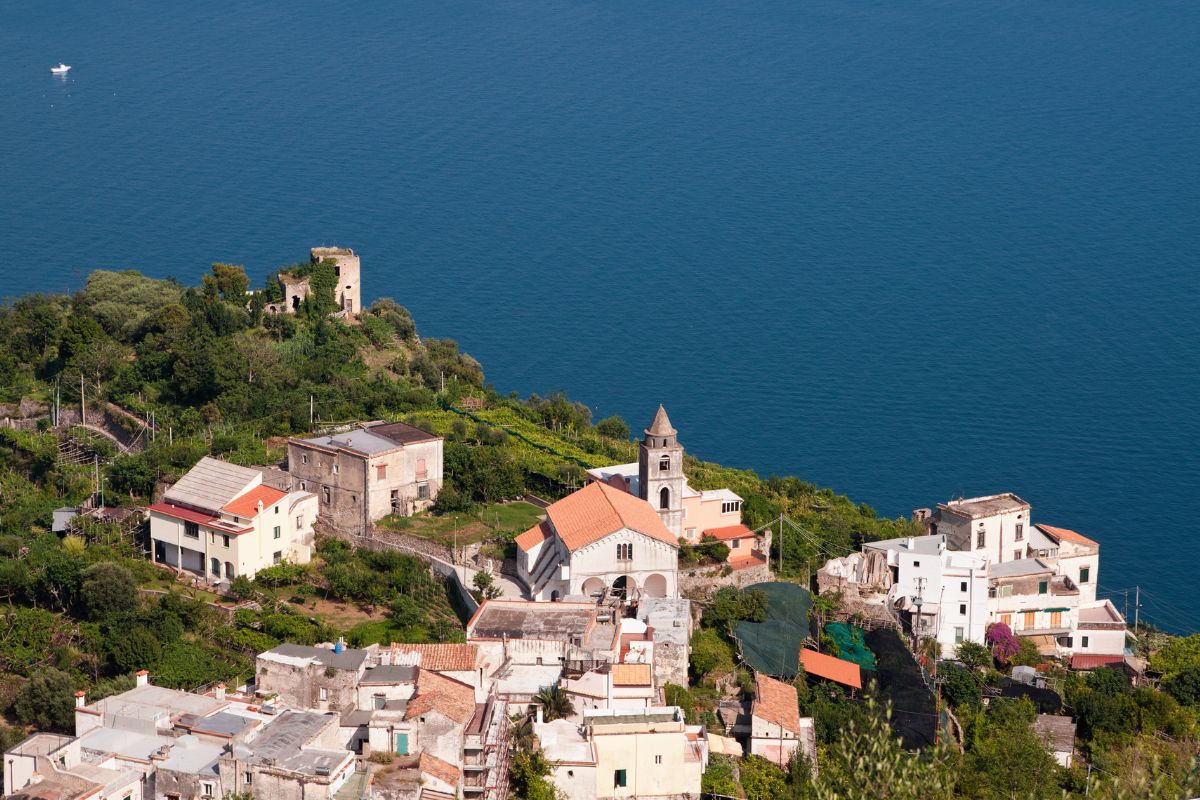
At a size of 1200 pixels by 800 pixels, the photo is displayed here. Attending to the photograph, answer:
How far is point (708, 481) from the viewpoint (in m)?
64.2

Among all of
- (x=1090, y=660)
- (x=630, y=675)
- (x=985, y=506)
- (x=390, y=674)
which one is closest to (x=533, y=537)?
(x=630, y=675)

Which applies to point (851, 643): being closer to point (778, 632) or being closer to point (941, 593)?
point (778, 632)

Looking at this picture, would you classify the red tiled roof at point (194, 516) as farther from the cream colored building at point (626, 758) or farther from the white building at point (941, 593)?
the white building at point (941, 593)

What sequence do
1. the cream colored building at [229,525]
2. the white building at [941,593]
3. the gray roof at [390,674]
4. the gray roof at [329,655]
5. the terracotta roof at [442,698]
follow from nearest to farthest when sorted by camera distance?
1. the terracotta roof at [442,698]
2. the gray roof at [390,674]
3. the gray roof at [329,655]
4. the cream colored building at [229,525]
5. the white building at [941,593]

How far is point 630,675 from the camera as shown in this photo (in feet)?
147

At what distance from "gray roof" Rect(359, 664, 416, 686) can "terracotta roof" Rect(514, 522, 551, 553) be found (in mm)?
9793

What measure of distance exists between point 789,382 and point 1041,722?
48.4m

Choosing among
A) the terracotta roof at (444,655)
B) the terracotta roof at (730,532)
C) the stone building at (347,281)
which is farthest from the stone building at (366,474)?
the stone building at (347,281)

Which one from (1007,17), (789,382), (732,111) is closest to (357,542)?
(789,382)

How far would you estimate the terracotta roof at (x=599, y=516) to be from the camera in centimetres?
5153

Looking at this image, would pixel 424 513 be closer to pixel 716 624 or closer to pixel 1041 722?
pixel 716 624

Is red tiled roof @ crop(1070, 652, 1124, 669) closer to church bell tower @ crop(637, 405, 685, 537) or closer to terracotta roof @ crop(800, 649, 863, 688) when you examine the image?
terracotta roof @ crop(800, 649, 863, 688)

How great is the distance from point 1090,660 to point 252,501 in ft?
90.8

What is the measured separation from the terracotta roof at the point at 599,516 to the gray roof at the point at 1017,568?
12919 mm
